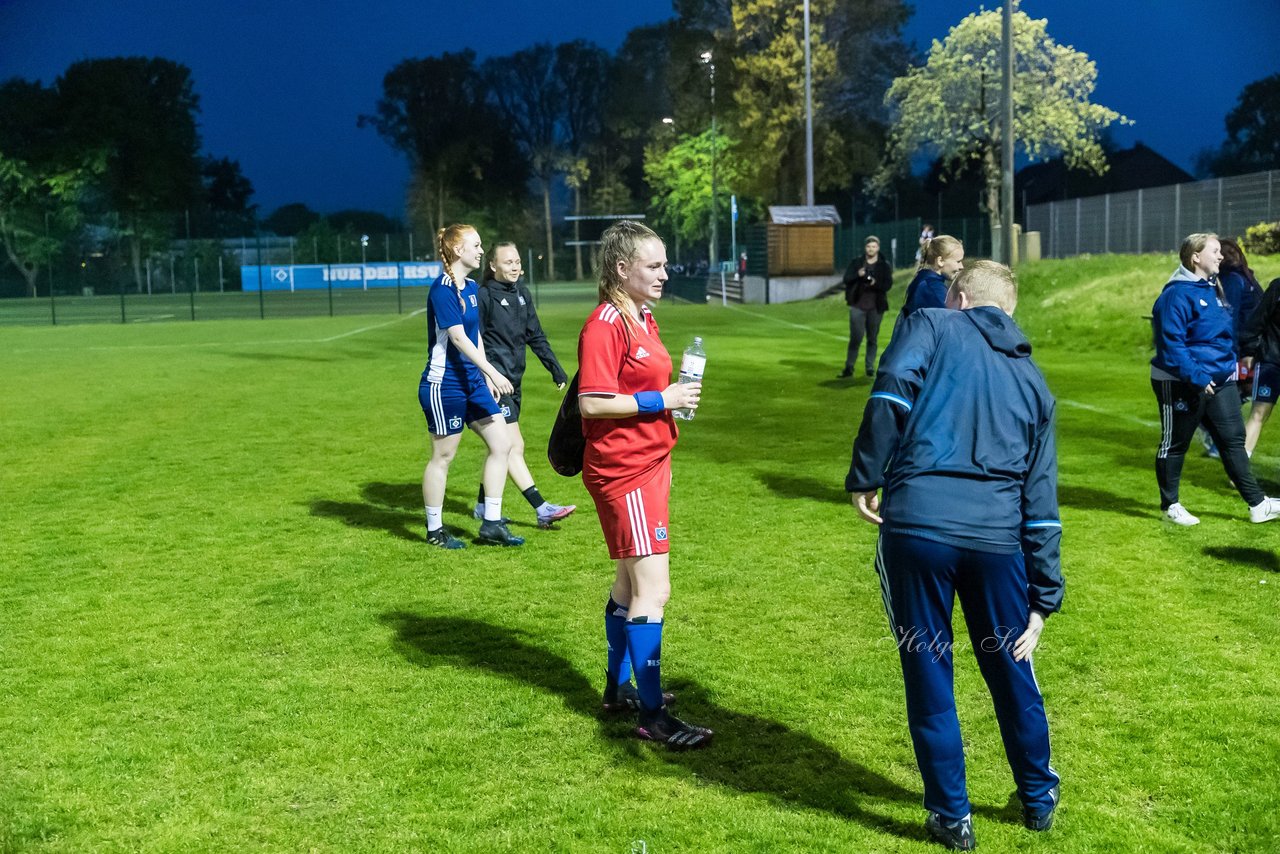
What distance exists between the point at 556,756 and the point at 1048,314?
72.9 ft

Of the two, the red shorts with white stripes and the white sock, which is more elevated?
the red shorts with white stripes

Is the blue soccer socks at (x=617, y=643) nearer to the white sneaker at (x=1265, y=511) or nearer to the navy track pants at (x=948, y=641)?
the navy track pants at (x=948, y=641)

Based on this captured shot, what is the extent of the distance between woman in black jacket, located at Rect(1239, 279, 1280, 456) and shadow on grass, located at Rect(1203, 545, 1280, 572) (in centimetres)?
184

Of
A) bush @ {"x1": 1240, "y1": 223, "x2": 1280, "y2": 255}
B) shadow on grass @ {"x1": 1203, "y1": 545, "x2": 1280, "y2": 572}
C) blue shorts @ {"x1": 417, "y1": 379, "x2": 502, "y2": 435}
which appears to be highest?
bush @ {"x1": 1240, "y1": 223, "x2": 1280, "y2": 255}

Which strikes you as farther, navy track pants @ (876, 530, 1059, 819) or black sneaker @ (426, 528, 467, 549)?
black sneaker @ (426, 528, 467, 549)

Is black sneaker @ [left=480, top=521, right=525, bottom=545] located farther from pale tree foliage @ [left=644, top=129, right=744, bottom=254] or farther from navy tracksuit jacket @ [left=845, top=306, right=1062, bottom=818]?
pale tree foliage @ [left=644, top=129, right=744, bottom=254]

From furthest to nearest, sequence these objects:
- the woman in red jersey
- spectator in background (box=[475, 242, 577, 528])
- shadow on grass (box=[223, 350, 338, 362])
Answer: shadow on grass (box=[223, 350, 338, 362])
spectator in background (box=[475, 242, 577, 528])
the woman in red jersey

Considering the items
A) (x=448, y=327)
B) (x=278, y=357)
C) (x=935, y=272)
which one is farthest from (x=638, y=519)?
(x=278, y=357)

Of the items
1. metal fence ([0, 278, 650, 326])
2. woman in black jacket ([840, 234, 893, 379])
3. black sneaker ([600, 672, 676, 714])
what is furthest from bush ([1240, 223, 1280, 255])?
metal fence ([0, 278, 650, 326])

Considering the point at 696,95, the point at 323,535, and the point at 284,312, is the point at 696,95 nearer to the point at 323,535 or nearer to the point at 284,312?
the point at 284,312

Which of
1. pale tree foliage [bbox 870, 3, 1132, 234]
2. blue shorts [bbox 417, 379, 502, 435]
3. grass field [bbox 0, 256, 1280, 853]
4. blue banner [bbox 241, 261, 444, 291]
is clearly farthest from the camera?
blue banner [bbox 241, 261, 444, 291]

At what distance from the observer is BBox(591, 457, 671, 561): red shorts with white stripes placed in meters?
4.55

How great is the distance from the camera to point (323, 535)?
8.69 metres

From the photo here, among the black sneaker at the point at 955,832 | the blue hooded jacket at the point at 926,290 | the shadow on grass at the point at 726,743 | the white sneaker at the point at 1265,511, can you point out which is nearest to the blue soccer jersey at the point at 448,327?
the shadow on grass at the point at 726,743
